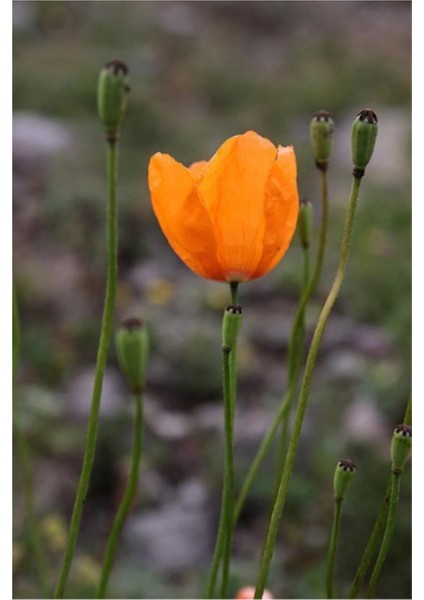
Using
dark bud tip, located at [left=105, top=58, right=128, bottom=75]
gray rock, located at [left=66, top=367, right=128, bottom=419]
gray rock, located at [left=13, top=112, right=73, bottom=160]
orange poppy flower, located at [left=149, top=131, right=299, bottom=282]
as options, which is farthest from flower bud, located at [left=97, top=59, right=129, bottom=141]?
gray rock, located at [left=13, top=112, right=73, bottom=160]

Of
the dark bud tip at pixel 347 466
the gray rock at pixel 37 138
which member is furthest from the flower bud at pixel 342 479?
the gray rock at pixel 37 138

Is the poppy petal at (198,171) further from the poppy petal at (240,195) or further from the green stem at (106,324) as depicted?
the green stem at (106,324)

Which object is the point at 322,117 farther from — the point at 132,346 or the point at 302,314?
the point at 132,346

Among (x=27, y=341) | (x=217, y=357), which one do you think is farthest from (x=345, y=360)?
(x=27, y=341)

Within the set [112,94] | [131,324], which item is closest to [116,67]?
[112,94]

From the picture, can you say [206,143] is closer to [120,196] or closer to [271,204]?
[120,196]

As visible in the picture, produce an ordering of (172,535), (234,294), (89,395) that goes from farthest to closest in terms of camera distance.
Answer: (89,395) → (172,535) → (234,294)

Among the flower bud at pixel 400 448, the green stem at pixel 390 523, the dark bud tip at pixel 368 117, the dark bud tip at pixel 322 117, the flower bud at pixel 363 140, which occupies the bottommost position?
the green stem at pixel 390 523
